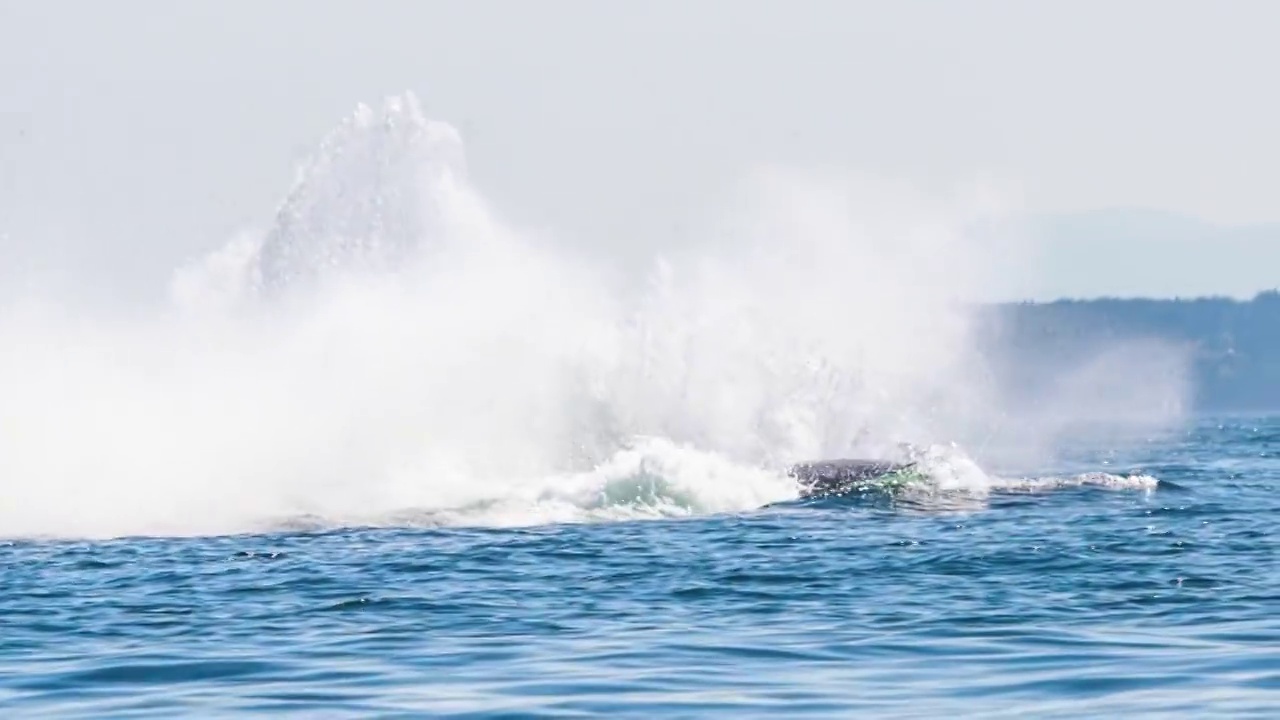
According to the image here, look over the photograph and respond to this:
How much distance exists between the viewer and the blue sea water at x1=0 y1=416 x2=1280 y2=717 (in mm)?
16922

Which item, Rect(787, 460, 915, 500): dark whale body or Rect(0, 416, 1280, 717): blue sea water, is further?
Rect(787, 460, 915, 500): dark whale body

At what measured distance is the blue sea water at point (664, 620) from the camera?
16922 mm

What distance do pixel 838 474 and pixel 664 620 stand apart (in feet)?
65.8

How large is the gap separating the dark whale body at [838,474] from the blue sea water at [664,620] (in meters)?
5.61

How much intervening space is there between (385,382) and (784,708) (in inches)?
1357

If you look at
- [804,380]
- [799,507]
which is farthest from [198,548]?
[804,380]

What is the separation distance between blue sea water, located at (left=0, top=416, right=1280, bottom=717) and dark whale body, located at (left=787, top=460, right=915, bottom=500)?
221 inches

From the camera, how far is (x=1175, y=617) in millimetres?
21297

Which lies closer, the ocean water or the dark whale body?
the ocean water

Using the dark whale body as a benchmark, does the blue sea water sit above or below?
below

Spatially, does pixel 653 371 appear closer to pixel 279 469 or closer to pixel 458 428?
pixel 458 428

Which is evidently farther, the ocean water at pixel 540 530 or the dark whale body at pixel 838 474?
the dark whale body at pixel 838 474

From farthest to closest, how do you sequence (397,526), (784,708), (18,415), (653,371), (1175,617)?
(653,371)
(18,415)
(397,526)
(1175,617)
(784,708)

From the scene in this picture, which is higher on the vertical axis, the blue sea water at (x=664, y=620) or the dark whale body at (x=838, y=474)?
the dark whale body at (x=838, y=474)
